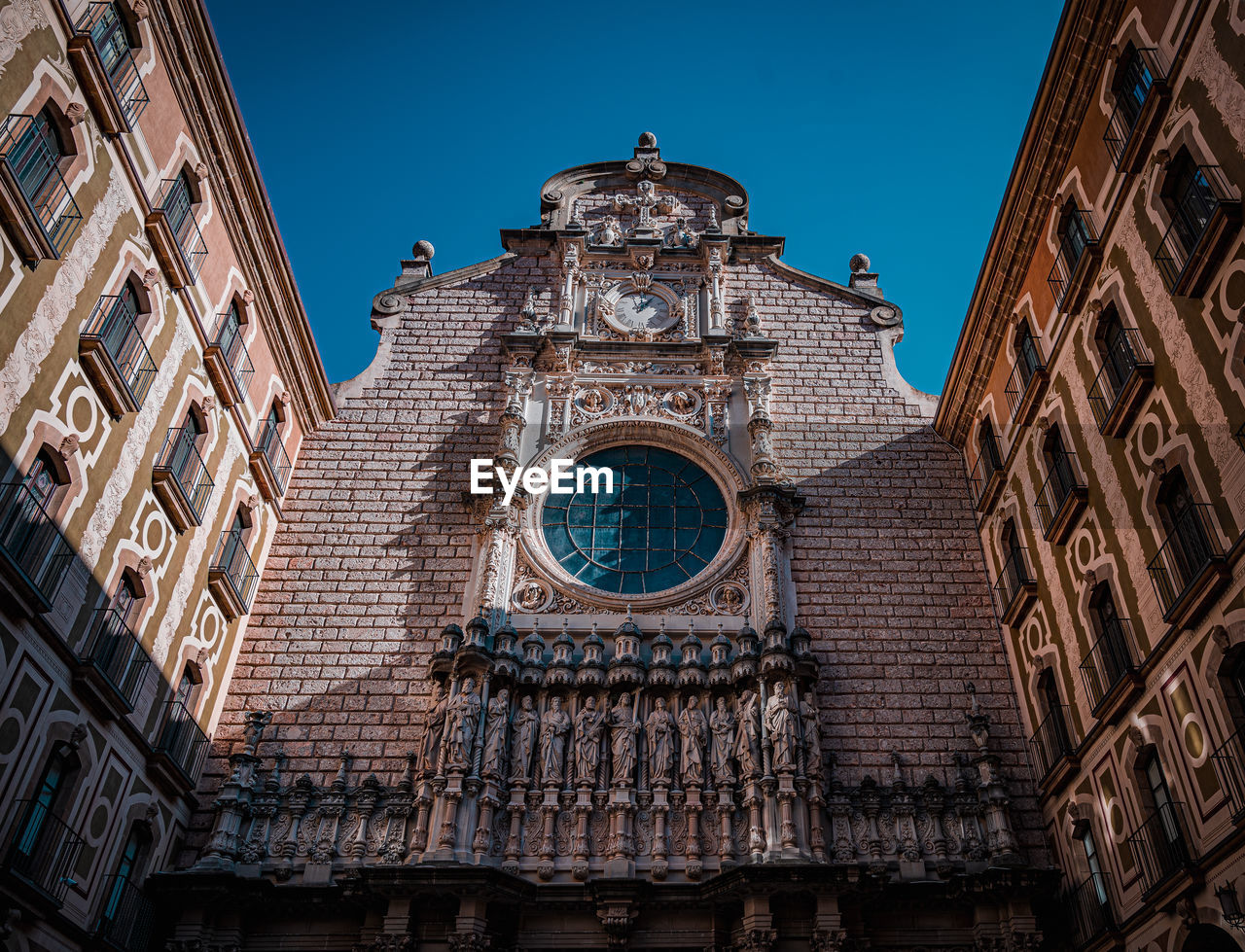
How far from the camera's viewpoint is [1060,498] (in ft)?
50.8

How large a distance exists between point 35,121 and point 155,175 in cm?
275

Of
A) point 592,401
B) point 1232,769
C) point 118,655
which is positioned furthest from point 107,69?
point 1232,769

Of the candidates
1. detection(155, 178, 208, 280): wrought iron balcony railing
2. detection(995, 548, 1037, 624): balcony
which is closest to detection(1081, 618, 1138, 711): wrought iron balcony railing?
detection(995, 548, 1037, 624): balcony

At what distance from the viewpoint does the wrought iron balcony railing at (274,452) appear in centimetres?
1830

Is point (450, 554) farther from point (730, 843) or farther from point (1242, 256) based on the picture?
point (1242, 256)

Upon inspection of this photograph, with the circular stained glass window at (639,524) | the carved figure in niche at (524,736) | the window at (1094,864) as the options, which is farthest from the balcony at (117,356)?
the window at (1094,864)

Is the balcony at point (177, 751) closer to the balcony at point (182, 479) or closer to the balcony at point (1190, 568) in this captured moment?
the balcony at point (182, 479)

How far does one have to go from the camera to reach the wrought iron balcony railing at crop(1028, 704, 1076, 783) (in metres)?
14.9

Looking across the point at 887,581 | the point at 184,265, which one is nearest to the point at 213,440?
the point at 184,265

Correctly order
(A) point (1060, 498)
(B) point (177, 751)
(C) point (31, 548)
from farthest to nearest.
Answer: (A) point (1060, 498) → (B) point (177, 751) → (C) point (31, 548)

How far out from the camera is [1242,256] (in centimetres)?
1085

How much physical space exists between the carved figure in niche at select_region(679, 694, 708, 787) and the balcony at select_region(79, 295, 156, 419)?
8683 mm

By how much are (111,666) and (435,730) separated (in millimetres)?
4480

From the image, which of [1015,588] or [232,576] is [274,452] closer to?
[232,576]
